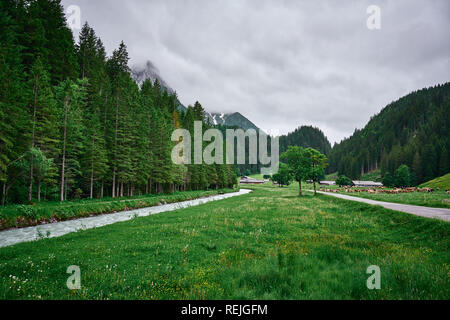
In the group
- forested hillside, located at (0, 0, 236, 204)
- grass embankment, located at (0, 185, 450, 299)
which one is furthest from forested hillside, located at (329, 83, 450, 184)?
grass embankment, located at (0, 185, 450, 299)

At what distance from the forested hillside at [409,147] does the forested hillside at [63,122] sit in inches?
4660

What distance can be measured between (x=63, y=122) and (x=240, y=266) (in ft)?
114

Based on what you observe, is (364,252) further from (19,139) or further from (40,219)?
(19,139)

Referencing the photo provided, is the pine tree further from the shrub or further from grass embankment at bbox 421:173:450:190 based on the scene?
grass embankment at bbox 421:173:450:190

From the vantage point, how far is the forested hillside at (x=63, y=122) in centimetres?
2269

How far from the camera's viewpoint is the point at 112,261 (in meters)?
8.07

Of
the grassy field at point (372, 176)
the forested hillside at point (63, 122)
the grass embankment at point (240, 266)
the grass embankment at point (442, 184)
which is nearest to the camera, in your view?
the grass embankment at point (240, 266)

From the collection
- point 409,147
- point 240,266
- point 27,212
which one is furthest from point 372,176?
point 27,212

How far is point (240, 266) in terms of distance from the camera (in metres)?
7.22

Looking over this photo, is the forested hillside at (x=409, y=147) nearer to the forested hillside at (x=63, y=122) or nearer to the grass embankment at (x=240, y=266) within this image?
the forested hillside at (x=63, y=122)

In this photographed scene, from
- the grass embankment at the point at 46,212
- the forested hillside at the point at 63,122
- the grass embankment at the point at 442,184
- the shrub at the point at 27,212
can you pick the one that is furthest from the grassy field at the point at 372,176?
the shrub at the point at 27,212

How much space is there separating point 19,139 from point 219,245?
2835 centimetres

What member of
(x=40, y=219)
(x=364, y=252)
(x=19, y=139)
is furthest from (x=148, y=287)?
(x=19, y=139)

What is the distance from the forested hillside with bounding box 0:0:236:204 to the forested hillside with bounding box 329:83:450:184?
388 feet
